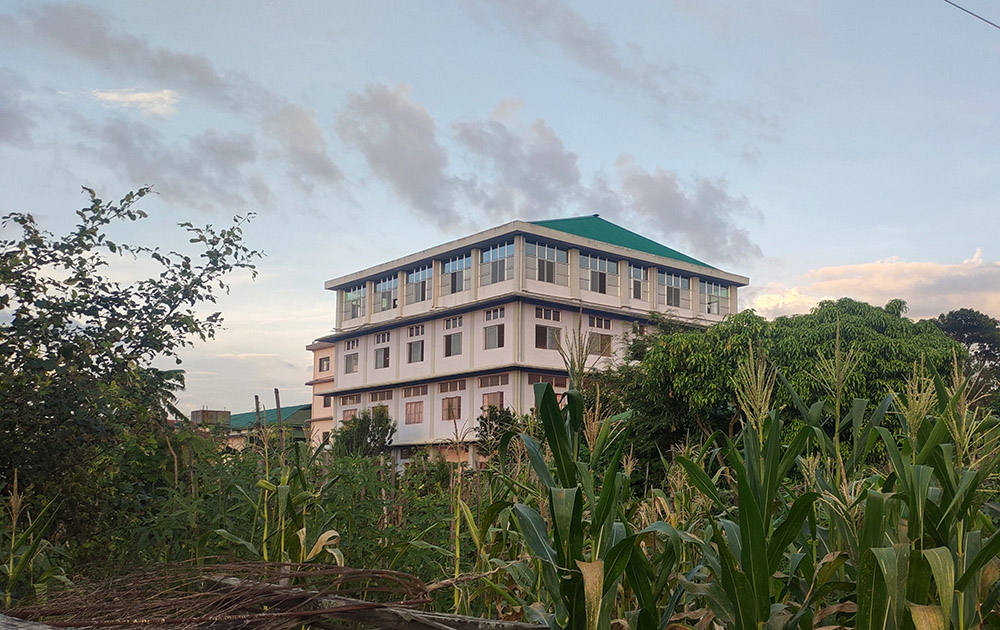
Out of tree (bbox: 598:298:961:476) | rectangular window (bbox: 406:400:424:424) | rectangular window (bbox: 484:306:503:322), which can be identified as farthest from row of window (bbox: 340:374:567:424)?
tree (bbox: 598:298:961:476)

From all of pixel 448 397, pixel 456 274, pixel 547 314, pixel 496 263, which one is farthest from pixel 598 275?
pixel 448 397

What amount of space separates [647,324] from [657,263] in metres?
2.91

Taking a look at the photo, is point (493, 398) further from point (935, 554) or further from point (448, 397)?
point (935, 554)

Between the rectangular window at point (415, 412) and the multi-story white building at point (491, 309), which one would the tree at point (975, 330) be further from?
the rectangular window at point (415, 412)

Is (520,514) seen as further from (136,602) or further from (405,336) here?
(405,336)

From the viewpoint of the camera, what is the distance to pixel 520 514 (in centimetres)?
284

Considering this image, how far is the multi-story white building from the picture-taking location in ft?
115

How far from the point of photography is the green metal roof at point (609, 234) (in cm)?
3772

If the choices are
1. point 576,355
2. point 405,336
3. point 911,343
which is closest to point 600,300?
point 405,336

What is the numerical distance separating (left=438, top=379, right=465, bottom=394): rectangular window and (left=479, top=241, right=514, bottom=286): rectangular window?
14.7ft

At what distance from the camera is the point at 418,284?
133 feet

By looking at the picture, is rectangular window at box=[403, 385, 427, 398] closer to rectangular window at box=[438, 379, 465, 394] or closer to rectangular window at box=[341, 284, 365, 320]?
rectangular window at box=[438, 379, 465, 394]

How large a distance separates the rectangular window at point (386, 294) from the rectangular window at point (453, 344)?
181 inches

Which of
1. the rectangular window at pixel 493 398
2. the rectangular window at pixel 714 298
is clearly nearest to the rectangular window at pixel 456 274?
the rectangular window at pixel 493 398
